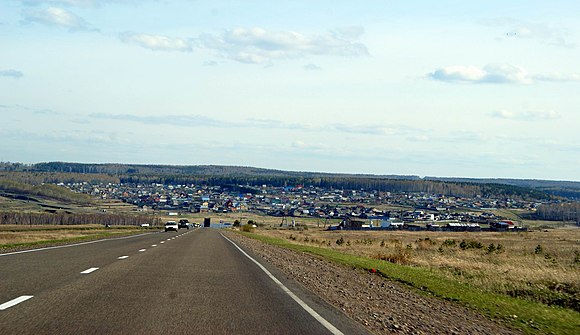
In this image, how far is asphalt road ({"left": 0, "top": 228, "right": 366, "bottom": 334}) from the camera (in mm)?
9836

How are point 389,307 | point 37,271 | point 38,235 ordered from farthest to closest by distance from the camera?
point 38,235 < point 37,271 < point 389,307

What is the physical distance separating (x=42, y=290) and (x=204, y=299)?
3.27 m

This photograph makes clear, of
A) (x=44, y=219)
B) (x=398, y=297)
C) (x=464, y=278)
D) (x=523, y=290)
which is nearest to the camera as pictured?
(x=398, y=297)

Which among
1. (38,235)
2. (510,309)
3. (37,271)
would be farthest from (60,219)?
(510,309)

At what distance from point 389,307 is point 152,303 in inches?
197

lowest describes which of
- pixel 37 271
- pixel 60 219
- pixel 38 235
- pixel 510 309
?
pixel 60 219

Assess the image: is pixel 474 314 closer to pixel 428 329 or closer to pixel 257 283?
pixel 428 329

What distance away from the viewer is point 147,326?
9797 mm

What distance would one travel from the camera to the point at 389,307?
46.7 ft

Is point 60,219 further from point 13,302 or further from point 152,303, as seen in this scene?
point 152,303

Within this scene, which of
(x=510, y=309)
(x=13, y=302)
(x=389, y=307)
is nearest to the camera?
(x=13, y=302)

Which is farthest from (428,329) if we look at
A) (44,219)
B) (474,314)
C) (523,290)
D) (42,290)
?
(44,219)

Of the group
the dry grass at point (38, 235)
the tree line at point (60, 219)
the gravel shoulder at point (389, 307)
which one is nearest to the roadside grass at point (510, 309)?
the gravel shoulder at point (389, 307)

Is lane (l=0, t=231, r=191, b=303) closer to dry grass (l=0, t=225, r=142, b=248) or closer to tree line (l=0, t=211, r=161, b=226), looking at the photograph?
dry grass (l=0, t=225, r=142, b=248)
